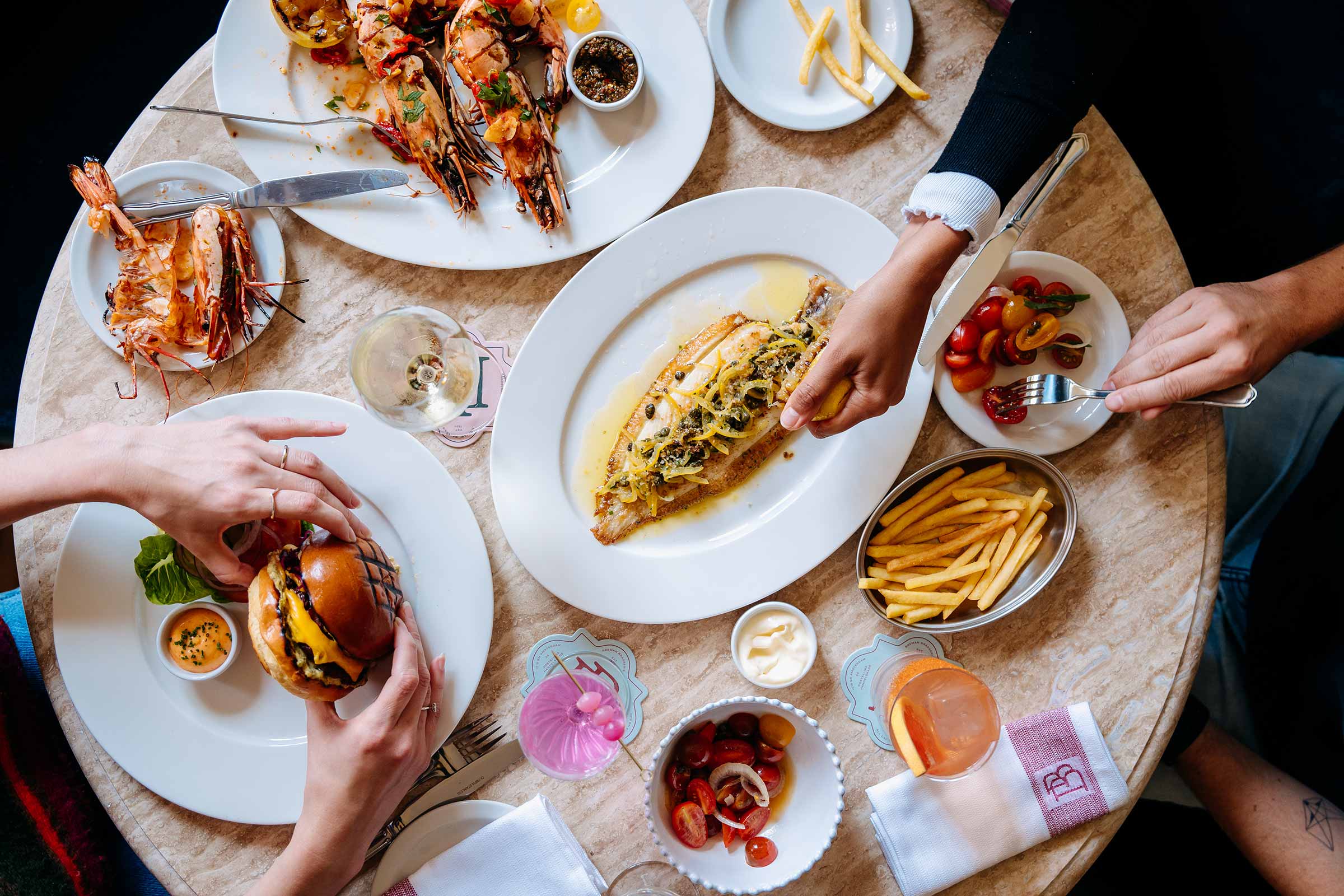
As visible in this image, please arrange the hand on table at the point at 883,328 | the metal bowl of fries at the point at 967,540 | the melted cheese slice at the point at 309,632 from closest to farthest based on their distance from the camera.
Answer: the melted cheese slice at the point at 309,632 → the hand on table at the point at 883,328 → the metal bowl of fries at the point at 967,540

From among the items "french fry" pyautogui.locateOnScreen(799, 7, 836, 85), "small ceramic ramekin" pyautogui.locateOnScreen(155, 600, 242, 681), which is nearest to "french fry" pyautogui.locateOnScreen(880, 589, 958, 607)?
"french fry" pyautogui.locateOnScreen(799, 7, 836, 85)

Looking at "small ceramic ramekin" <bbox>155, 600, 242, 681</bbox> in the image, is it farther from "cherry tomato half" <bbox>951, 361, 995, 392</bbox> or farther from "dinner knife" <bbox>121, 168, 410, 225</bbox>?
"cherry tomato half" <bbox>951, 361, 995, 392</bbox>

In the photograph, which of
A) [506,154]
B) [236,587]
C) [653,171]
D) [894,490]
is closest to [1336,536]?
[894,490]

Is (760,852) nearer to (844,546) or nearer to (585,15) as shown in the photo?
(844,546)

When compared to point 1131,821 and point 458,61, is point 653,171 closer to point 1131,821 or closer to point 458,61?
point 458,61

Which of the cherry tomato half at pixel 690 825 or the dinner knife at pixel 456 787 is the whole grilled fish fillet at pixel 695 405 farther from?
the cherry tomato half at pixel 690 825

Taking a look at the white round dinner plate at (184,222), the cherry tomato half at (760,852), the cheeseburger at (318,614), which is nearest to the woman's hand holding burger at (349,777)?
the cheeseburger at (318,614)
